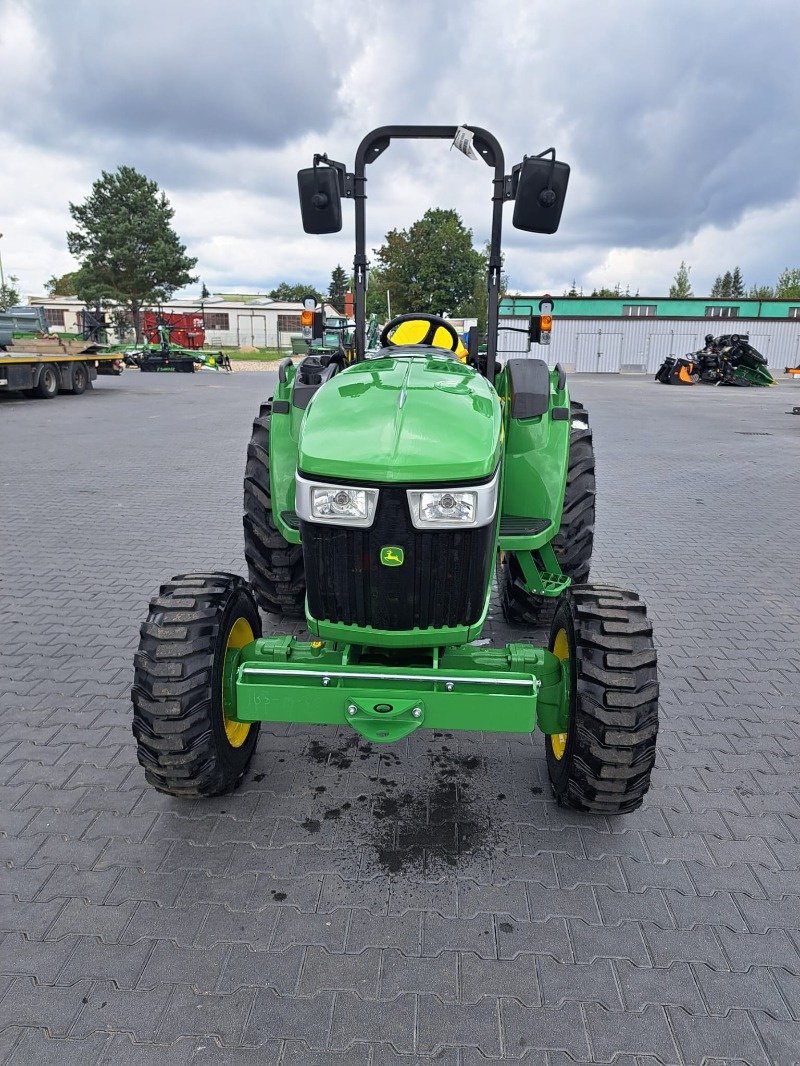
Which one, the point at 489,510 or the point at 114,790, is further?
the point at 114,790

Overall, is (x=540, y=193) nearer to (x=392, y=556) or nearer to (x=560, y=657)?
(x=392, y=556)

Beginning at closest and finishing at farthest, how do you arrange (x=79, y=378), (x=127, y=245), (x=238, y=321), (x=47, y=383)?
(x=47, y=383) → (x=79, y=378) → (x=127, y=245) → (x=238, y=321)

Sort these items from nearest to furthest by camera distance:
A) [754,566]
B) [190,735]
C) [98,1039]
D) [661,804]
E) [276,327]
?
1. [98,1039]
2. [190,735]
3. [661,804]
4. [754,566]
5. [276,327]

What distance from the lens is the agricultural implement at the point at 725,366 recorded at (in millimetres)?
25031

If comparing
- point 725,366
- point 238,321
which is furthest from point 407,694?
point 238,321

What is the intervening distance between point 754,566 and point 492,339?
3.58 m

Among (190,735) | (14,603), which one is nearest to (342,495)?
(190,735)

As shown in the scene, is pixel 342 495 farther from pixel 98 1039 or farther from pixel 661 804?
pixel 661 804

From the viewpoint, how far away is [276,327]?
59500mm

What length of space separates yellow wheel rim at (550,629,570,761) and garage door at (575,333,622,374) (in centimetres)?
3575

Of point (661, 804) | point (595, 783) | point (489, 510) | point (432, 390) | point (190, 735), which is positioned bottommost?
point (661, 804)

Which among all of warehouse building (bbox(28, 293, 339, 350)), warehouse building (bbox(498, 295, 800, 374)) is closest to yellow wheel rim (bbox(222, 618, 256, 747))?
warehouse building (bbox(498, 295, 800, 374))

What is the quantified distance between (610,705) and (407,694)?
27.6 inches

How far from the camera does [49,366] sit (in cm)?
1811
